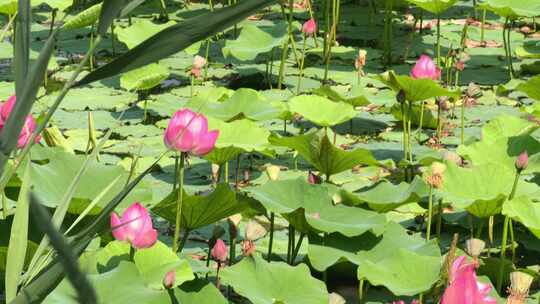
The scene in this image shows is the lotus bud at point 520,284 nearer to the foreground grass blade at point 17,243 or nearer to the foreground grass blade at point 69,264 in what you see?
the foreground grass blade at point 17,243

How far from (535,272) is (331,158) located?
46 centimetres

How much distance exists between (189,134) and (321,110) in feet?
2.68

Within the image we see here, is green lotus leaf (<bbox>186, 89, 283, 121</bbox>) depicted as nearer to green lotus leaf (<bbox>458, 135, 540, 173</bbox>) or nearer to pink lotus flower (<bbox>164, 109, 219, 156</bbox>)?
green lotus leaf (<bbox>458, 135, 540, 173</bbox>)

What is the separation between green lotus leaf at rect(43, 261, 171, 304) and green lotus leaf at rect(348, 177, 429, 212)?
0.52 m

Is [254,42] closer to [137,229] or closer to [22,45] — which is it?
[137,229]

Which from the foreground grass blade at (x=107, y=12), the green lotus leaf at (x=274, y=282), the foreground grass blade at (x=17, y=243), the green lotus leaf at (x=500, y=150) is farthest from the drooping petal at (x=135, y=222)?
the green lotus leaf at (x=500, y=150)

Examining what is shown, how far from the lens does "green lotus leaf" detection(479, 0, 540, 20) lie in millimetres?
3071

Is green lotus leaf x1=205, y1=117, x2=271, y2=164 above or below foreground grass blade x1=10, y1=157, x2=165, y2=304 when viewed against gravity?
below

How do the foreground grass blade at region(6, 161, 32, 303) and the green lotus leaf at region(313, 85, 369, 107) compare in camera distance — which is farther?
the green lotus leaf at region(313, 85, 369, 107)

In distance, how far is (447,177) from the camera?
1.72 m

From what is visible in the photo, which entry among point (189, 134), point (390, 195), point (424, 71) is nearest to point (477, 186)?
point (390, 195)

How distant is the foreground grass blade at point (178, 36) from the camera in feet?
2.18

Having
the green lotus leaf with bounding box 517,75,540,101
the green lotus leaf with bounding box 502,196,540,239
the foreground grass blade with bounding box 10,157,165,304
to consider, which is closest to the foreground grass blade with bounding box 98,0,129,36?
the foreground grass blade with bounding box 10,157,165,304

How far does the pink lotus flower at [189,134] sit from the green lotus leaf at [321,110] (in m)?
0.74
